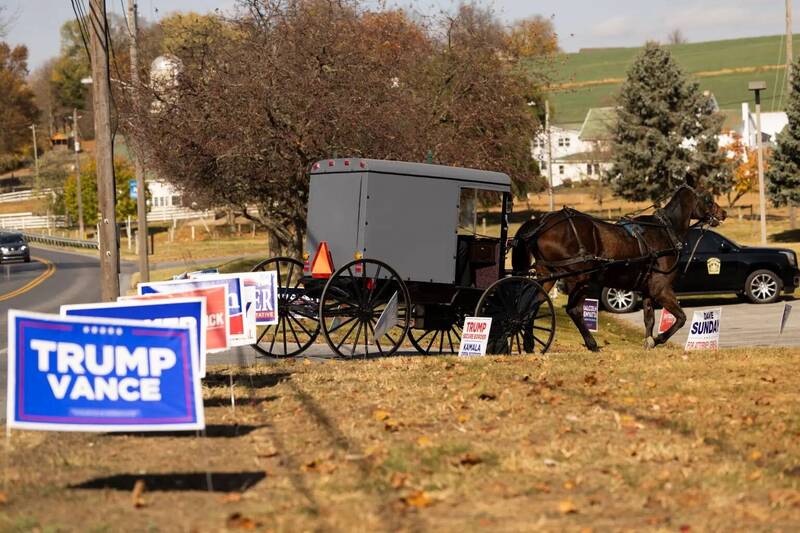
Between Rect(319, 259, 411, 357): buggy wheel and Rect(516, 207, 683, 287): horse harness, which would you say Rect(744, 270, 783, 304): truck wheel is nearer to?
Rect(516, 207, 683, 287): horse harness

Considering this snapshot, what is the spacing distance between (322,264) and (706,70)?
15483 cm

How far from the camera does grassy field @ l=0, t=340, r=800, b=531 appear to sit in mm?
6973

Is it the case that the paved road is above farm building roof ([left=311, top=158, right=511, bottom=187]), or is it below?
below

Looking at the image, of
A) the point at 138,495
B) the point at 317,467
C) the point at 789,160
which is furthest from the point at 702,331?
the point at 789,160

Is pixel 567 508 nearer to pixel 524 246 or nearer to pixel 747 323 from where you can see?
pixel 524 246

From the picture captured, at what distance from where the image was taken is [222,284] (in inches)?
461

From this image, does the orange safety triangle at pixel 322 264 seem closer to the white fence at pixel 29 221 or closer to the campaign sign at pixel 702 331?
the campaign sign at pixel 702 331

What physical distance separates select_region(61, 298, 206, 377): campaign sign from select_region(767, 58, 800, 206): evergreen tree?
5024cm

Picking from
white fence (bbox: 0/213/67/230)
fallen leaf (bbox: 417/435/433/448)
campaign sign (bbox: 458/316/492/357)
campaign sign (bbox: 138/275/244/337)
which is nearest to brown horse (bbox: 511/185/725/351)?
campaign sign (bbox: 458/316/492/357)

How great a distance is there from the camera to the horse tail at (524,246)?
1656cm

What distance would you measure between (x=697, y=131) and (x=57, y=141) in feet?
372

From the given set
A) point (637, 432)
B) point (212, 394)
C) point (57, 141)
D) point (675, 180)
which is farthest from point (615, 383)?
point (57, 141)

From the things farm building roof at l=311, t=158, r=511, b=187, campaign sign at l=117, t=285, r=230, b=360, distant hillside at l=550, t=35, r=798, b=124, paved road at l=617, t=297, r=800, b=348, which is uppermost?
distant hillside at l=550, t=35, r=798, b=124

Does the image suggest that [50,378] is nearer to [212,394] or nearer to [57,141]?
[212,394]
